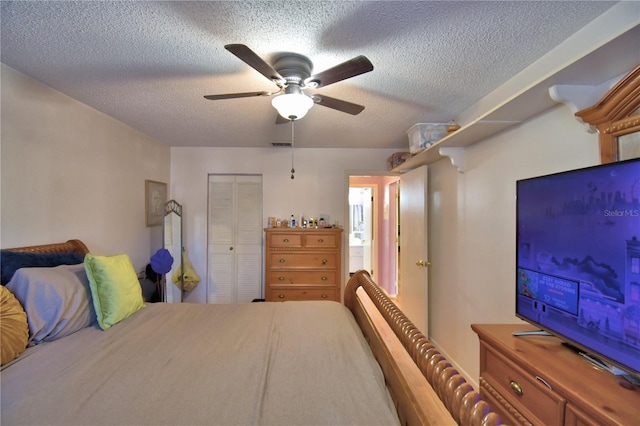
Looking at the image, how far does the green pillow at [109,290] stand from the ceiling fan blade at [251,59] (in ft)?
4.68

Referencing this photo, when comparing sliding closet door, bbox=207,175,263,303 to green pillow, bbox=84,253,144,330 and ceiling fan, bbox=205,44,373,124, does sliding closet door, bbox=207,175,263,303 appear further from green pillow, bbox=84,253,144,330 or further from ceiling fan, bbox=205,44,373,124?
ceiling fan, bbox=205,44,373,124

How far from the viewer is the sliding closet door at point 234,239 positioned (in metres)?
3.53

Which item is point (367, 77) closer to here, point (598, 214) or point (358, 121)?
point (358, 121)

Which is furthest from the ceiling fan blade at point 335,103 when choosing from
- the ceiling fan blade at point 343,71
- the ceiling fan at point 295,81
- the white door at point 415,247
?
the white door at point 415,247

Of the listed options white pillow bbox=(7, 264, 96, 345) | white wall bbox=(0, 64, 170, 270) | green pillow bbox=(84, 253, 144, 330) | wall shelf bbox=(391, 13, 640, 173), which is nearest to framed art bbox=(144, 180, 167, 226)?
white wall bbox=(0, 64, 170, 270)

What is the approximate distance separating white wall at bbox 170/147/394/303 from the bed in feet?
6.53

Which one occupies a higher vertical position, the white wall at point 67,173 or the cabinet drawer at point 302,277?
the white wall at point 67,173

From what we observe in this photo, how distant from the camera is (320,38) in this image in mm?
1303

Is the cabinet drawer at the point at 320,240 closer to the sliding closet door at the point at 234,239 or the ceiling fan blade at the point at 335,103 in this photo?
the sliding closet door at the point at 234,239

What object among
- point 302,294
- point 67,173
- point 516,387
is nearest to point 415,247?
point 302,294

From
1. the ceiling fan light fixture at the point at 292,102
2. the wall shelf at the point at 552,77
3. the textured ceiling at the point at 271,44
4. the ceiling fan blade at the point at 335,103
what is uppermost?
the textured ceiling at the point at 271,44

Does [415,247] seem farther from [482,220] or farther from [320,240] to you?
[320,240]

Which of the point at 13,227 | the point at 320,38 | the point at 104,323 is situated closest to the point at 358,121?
the point at 320,38

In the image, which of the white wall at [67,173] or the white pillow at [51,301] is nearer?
the white pillow at [51,301]
